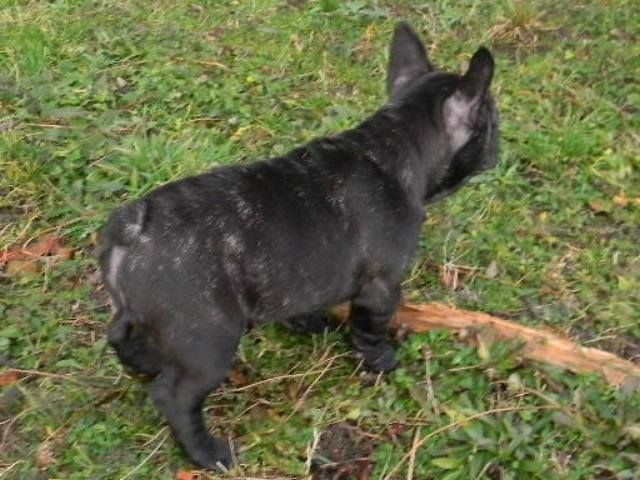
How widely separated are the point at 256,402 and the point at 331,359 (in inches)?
15.8

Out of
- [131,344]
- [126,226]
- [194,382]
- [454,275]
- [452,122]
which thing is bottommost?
[454,275]

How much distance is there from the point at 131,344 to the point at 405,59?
1834mm

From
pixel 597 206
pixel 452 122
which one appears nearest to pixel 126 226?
pixel 452 122

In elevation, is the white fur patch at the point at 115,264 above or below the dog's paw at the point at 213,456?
above

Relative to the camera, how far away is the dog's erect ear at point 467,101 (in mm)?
3598

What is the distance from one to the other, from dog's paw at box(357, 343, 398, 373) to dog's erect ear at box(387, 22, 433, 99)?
3.83 ft

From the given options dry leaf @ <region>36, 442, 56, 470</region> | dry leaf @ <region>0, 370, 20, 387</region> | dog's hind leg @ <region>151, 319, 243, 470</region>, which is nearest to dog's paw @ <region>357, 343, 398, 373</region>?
dog's hind leg @ <region>151, 319, 243, 470</region>

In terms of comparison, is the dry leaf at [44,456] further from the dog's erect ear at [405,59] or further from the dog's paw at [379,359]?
the dog's erect ear at [405,59]

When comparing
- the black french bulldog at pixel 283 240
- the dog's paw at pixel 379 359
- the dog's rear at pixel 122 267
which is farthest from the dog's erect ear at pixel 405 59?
the dog's rear at pixel 122 267

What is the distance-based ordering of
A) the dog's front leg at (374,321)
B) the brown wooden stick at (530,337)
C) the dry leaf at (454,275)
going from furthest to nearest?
the dry leaf at (454,275) < the brown wooden stick at (530,337) < the dog's front leg at (374,321)

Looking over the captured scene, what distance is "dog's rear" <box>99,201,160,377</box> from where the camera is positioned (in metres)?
3.08

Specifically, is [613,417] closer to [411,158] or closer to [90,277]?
[411,158]

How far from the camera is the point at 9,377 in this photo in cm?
383

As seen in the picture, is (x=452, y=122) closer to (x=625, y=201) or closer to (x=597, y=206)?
(x=597, y=206)
